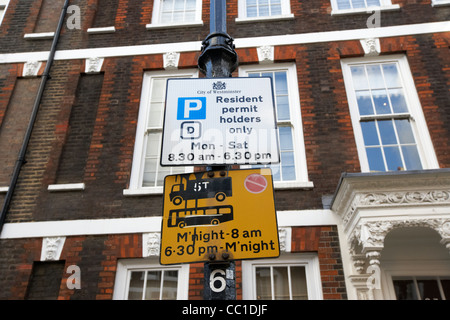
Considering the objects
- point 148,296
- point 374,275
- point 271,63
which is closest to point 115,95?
point 271,63

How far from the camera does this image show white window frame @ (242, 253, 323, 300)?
5.92 meters

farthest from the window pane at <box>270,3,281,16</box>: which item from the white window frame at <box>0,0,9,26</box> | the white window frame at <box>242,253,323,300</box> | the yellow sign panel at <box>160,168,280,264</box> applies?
the yellow sign panel at <box>160,168,280,264</box>

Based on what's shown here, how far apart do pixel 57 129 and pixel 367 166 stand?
637 cm

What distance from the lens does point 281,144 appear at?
7.36m

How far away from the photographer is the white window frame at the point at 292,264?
592 cm

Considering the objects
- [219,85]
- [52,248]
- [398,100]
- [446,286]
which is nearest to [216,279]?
[219,85]

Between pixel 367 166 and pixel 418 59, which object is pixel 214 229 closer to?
pixel 367 166

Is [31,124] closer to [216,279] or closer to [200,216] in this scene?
[200,216]

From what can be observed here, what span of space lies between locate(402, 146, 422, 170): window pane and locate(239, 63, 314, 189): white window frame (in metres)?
1.92

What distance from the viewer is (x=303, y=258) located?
621 cm

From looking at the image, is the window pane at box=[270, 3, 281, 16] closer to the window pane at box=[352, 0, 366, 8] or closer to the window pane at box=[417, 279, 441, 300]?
the window pane at box=[352, 0, 366, 8]

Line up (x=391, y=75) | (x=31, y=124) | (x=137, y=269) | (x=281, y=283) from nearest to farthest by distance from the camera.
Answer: (x=281, y=283) → (x=137, y=269) → (x=31, y=124) → (x=391, y=75)

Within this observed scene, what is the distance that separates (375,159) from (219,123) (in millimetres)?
5117

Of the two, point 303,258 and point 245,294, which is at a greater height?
point 303,258
